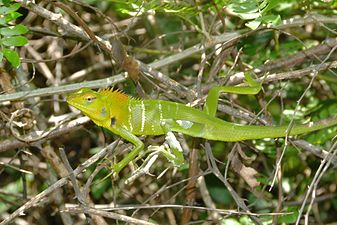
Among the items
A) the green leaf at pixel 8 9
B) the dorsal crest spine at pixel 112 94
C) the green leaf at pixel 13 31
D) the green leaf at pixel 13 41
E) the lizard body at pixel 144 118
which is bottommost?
the lizard body at pixel 144 118

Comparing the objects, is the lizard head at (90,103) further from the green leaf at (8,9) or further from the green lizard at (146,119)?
the green leaf at (8,9)

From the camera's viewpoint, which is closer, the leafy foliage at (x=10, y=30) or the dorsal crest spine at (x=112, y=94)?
the leafy foliage at (x=10, y=30)

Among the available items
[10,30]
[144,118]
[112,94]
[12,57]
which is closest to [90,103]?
[112,94]

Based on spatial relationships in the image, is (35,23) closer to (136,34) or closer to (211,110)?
(136,34)

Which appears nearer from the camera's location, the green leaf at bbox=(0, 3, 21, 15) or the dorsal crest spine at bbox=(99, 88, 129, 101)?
the green leaf at bbox=(0, 3, 21, 15)

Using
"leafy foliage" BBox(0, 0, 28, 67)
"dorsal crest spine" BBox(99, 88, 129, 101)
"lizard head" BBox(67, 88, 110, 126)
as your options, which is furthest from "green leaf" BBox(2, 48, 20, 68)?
"dorsal crest spine" BBox(99, 88, 129, 101)

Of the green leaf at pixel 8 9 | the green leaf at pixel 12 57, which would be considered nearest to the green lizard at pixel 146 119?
the green leaf at pixel 12 57

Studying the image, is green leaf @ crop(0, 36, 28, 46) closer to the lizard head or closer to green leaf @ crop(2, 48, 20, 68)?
green leaf @ crop(2, 48, 20, 68)

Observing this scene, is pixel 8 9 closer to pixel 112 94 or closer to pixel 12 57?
pixel 12 57
